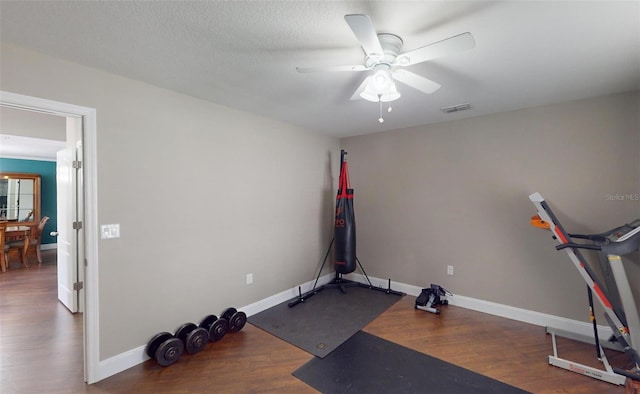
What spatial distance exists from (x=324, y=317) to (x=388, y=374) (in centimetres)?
111

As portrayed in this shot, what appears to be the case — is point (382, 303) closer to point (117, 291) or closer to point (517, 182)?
point (517, 182)

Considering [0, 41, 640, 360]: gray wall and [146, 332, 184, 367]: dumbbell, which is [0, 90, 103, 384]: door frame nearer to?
[0, 41, 640, 360]: gray wall

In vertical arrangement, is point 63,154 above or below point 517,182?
above

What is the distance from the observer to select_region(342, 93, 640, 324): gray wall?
2.67 meters

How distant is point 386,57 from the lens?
1664mm

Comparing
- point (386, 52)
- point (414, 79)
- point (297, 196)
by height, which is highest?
point (386, 52)

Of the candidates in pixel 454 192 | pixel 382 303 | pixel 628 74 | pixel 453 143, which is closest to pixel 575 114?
pixel 628 74

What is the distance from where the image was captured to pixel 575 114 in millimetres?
2793

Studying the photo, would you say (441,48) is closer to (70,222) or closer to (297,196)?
(297,196)

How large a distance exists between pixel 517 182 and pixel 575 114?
34.0 inches

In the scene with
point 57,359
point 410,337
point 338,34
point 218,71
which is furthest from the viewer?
point 410,337

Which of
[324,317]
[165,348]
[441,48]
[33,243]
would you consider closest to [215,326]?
[165,348]

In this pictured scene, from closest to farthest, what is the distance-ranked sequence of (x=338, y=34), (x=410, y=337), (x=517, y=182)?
(x=338, y=34) < (x=410, y=337) < (x=517, y=182)

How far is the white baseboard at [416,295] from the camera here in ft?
7.19
